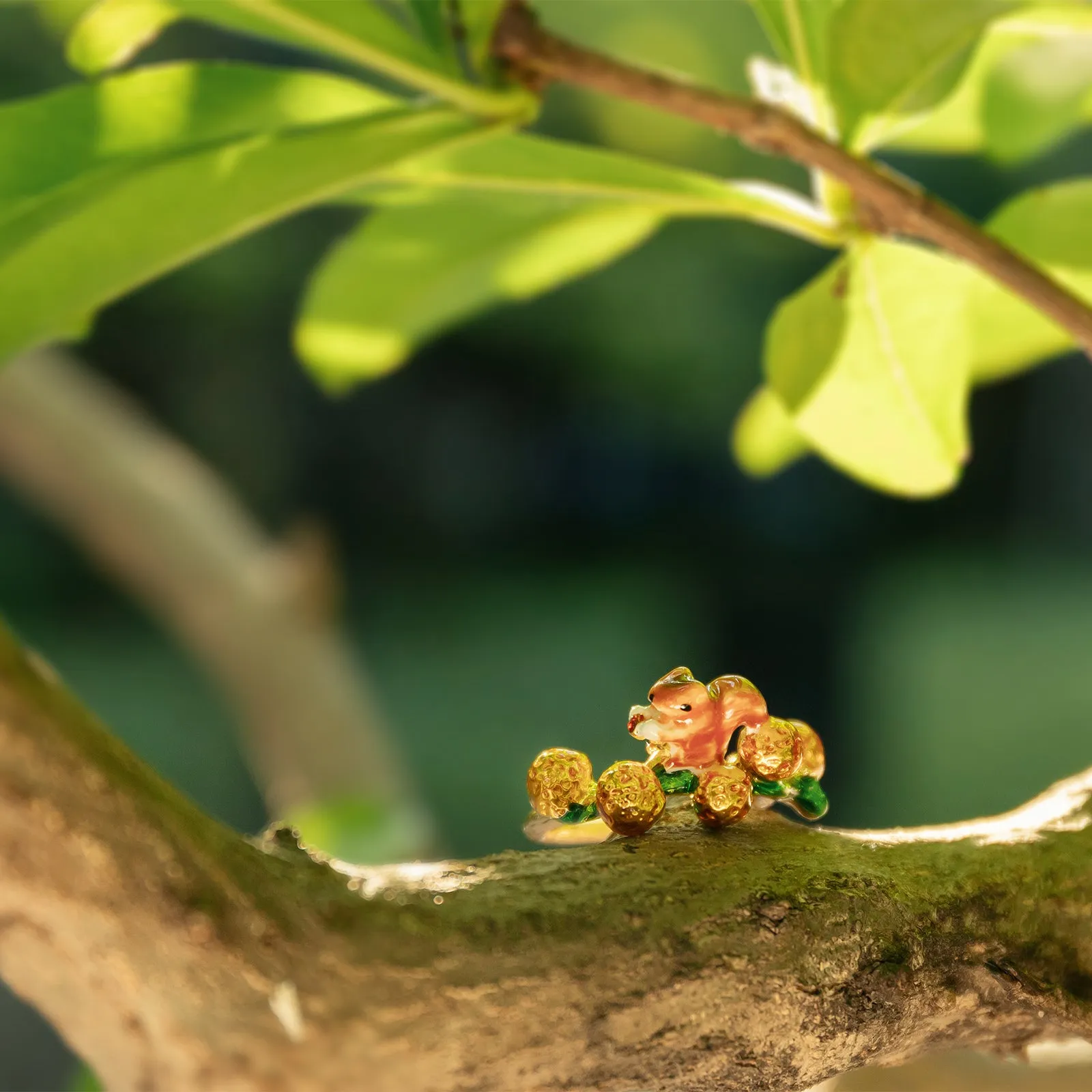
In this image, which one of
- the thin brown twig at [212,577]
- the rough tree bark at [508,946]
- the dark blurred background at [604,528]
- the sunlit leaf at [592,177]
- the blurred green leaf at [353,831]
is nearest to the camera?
the rough tree bark at [508,946]

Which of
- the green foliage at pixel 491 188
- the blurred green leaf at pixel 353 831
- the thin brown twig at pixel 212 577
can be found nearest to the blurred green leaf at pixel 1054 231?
the green foliage at pixel 491 188

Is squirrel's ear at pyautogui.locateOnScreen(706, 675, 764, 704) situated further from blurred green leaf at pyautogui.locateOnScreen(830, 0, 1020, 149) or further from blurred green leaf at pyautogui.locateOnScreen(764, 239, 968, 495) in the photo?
blurred green leaf at pyautogui.locateOnScreen(830, 0, 1020, 149)

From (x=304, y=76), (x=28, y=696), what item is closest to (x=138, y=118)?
(x=304, y=76)

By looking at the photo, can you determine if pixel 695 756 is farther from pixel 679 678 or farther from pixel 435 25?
pixel 435 25

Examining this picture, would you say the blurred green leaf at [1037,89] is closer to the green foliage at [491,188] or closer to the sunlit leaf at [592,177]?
the green foliage at [491,188]

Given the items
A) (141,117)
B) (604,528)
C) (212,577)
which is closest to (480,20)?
(141,117)
